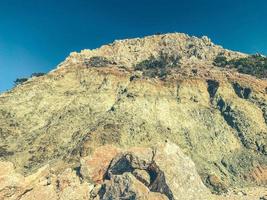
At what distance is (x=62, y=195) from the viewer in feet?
152

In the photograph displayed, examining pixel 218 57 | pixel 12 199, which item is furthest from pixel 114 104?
pixel 218 57

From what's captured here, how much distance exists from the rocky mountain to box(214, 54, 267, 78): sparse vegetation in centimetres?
41

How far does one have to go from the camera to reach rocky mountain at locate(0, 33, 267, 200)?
46.7m

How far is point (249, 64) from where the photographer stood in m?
84.2

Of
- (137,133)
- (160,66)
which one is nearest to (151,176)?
(137,133)

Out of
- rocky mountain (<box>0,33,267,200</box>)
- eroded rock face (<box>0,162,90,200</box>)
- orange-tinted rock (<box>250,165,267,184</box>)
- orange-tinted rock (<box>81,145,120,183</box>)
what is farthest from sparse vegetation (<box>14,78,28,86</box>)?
orange-tinted rock (<box>250,165,267,184</box>)

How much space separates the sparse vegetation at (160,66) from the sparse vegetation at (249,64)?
8.19 m

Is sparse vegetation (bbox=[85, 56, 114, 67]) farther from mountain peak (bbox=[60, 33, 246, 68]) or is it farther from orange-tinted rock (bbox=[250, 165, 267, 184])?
orange-tinted rock (bbox=[250, 165, 267, 184])

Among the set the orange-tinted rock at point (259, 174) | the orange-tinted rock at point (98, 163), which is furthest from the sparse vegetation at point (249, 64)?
the orange-tinted rock at point (98, 163)

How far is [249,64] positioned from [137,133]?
34003 mm

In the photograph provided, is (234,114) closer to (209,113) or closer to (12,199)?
(209,113)

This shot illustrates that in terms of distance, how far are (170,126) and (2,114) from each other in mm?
22780

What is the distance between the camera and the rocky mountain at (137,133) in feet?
153

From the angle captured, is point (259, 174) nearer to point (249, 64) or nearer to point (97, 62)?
point (249, 64)
